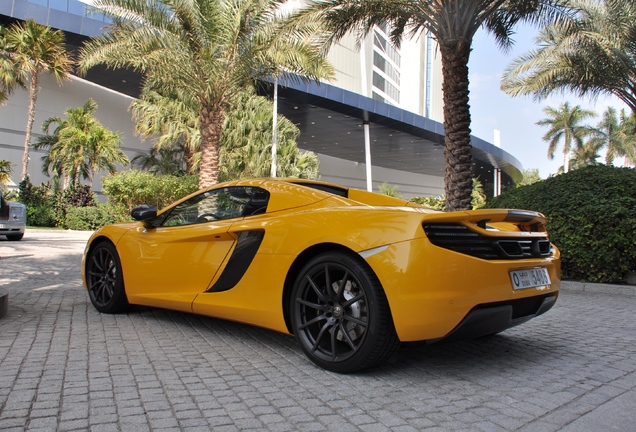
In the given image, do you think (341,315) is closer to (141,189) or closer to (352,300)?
(352,300)

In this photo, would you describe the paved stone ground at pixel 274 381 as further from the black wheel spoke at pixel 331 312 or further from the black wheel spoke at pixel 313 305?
the black wheel spoke at pixel 313 305

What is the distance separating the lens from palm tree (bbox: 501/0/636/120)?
50.6 ft

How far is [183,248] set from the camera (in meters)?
4.25

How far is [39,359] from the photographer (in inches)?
137

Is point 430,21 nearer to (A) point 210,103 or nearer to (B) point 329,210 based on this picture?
(A) point 210,103

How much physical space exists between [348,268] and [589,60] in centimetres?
1633

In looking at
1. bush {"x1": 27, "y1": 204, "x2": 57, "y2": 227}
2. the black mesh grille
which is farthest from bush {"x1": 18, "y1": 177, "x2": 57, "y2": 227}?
the black mesh grille

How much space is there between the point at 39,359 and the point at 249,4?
13101 mm

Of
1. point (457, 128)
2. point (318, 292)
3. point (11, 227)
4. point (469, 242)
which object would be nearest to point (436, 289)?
point (469, 242)

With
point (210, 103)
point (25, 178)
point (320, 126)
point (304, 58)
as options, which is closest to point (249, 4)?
point (304, 58)

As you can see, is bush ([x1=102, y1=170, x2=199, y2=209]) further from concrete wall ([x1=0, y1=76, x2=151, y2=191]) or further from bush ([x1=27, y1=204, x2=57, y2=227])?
concrete wall ([x1=0, y1=76, x2=151, y2=191])

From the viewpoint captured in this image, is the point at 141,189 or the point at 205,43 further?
the point at 141,189

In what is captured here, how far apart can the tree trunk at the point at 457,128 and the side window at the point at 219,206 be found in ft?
22.7

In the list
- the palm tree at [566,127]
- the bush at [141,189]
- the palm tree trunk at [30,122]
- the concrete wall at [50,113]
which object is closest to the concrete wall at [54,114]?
the concrete wall at [50,113]
